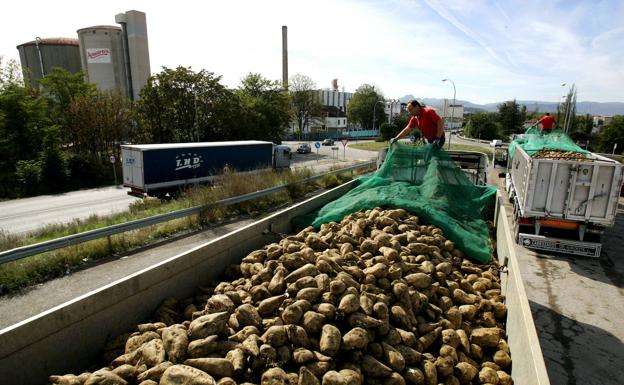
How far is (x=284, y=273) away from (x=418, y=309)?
5.77ft

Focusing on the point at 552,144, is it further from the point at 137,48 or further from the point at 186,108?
the point at 137,48

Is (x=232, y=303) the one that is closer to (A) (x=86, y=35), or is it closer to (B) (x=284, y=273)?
(B) (x=284, y=273)

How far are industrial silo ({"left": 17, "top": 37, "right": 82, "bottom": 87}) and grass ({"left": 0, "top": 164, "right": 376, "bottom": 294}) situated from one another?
46419 millimetres

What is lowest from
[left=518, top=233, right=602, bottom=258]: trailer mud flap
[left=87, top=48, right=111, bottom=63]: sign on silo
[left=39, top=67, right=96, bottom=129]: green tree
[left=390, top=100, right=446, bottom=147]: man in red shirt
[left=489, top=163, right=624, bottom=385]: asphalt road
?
[left=489, top=163, right=624, bottom=385]: asphalt road

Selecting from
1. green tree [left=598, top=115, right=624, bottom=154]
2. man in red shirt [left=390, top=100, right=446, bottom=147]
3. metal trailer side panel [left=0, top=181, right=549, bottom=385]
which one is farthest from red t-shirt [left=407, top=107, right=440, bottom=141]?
green tree [left=598, top=115, right=624, bottom=154]

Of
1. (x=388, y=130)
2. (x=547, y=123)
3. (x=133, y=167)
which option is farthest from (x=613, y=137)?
(x=133, y=167)

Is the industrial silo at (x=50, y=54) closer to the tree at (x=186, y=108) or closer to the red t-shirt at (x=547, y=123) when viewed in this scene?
the tree at (x=186, y=108)

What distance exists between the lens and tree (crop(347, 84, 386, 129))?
89.7m

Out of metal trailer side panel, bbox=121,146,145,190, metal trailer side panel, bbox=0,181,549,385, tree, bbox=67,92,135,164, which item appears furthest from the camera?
tree, bbox=67,92,135,164

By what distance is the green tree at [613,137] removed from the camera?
50.2 m

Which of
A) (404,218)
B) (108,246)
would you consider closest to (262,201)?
(108,246)

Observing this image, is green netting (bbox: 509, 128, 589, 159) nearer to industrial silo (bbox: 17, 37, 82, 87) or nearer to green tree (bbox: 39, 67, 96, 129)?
green tree (bbox: 39, 67, 96, 129)

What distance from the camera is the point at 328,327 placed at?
3.62 metres

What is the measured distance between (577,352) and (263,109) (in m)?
40.1
